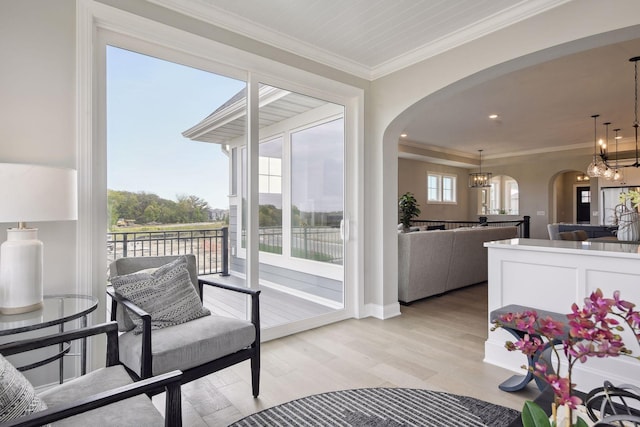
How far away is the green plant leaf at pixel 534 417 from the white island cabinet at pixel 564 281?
1.80 metres

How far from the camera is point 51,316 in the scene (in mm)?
1738

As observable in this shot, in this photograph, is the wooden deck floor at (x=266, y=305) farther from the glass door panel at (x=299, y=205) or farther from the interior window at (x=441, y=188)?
the interior window at (x=441, y=188)

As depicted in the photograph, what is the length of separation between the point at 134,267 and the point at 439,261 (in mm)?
3760

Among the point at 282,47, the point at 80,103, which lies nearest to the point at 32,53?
the point at 80,103

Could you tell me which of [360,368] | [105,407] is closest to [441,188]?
[360,368]

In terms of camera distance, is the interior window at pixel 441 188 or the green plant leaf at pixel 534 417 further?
the interior window at pixel 441 188

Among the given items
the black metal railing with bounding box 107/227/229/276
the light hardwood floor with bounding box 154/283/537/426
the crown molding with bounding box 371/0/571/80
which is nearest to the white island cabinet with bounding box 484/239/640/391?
the light hardwood floor with bounding box 154/283/537/426

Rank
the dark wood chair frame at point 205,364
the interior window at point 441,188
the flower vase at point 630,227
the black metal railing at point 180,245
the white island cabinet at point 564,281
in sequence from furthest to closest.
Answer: the interior window at point 441,188 → the flower vase at point 630,227 → the black metal railing at point 180,245 → the white island cabinet at point 564,281 → the dark wood chair frame at point 205,364

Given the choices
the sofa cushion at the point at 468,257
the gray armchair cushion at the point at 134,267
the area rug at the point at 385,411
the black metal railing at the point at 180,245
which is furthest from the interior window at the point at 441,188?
the gray armchair cushion at the point at 134,267

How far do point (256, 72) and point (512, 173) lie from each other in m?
9.46

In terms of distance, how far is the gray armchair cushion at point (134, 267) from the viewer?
2127 millimetres

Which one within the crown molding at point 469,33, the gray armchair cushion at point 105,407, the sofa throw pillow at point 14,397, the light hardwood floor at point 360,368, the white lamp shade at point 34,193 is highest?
the crown molding at point 469,33

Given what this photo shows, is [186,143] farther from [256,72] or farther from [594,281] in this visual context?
[594,281]

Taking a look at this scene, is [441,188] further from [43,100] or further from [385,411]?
[43,100]
